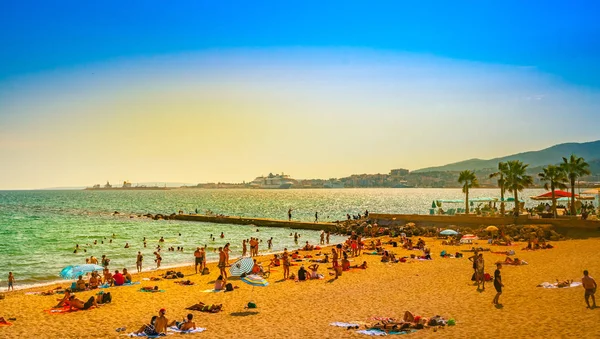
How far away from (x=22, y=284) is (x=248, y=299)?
48.2ft

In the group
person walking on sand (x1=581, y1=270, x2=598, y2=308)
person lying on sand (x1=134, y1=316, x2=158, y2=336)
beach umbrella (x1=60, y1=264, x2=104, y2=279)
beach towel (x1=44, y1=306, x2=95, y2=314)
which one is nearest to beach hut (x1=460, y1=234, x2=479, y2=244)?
person walking on sand (x1=581, y1=270, x2=598, y2=308)

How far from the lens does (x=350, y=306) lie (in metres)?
17.3

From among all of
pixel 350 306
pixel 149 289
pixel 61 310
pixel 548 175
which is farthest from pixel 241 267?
pixel 548 175

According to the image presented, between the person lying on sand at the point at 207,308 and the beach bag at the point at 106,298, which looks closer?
the person lying on sand at the point at 207,308

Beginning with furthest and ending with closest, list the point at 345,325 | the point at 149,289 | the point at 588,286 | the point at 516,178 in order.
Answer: the point at 516,178, the point at 149,289, the point at 588,286, the point at 345,325

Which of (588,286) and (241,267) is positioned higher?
(588,286)

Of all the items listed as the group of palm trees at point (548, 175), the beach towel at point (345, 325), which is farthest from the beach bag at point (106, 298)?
the group of palm trees at point (548, 175)

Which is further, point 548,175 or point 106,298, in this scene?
point 548,175

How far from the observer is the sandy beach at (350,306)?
45.8 ft

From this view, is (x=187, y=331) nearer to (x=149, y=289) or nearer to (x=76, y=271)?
(x=149, y=289)

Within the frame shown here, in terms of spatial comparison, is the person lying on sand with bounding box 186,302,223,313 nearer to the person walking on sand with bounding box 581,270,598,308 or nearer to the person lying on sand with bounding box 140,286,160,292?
the person lying on sand with bounding box 140,286,160,292

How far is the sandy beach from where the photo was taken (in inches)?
549

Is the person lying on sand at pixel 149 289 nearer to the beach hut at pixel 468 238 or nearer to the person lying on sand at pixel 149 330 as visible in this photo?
the person lying on sand at pixel 149 330

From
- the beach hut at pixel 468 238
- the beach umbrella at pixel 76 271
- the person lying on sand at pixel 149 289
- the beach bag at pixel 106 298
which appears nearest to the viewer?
the beach bag at pixel 106 298
